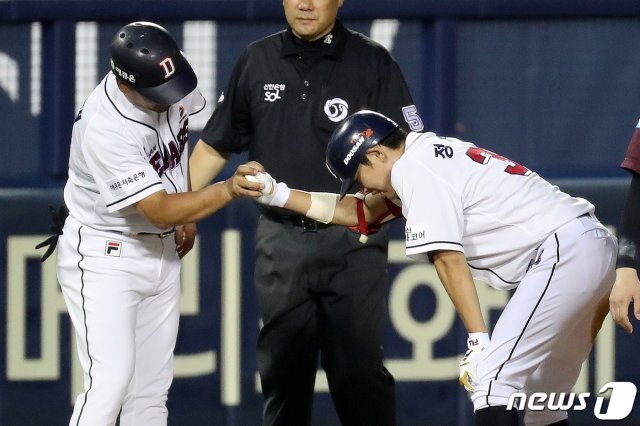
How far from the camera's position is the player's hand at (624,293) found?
4.26 m

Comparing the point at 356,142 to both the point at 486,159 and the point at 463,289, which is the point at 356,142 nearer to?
the point at 486,159

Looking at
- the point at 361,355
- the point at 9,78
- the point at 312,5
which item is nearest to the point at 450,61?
the point at 312,5

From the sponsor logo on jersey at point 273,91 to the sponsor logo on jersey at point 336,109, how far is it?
0.19 m

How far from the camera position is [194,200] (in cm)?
489

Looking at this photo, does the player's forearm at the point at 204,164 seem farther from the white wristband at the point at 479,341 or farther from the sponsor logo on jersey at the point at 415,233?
the white wristband at the point at 479,341

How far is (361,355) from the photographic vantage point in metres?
5.50

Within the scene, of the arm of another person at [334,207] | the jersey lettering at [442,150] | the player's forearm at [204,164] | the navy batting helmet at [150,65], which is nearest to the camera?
the jersey lettering at [442,150]

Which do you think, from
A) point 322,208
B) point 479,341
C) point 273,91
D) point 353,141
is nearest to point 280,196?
point 322,208

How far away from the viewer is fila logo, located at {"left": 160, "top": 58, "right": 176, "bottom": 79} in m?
4.83

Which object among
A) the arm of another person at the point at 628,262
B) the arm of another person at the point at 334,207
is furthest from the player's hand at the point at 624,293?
the arm of another person at the point at 334,207

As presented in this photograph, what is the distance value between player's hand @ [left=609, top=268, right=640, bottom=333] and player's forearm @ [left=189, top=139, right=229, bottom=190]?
204cm

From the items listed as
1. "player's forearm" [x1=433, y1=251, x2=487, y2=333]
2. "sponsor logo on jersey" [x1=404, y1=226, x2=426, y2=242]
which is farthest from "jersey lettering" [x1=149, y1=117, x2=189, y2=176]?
"player's forearm" [x1=433, y1=251, x2=487, y2=333]

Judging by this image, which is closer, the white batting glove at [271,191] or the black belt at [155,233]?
the white batting glove at [271,191]

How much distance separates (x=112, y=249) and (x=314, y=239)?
88 centimetres
